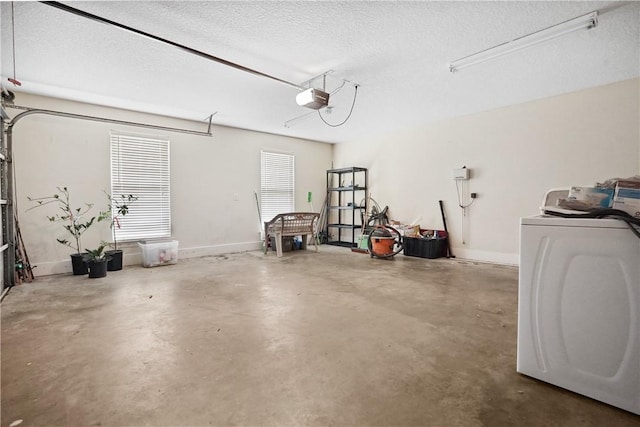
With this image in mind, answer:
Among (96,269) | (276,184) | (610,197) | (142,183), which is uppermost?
(276,184)

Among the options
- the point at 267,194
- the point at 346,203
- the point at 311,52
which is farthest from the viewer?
the point at 346,203

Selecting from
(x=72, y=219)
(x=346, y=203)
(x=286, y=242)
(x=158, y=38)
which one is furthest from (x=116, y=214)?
(x=346, y=203)

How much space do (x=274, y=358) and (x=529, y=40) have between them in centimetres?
373

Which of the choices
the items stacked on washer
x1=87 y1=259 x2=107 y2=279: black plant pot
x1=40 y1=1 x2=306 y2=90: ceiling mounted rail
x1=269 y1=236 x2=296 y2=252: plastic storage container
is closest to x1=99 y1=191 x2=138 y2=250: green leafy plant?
x1=87 y1=259 x2=107 y2=279: black plant pot

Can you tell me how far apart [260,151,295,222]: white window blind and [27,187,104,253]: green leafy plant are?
316 cm

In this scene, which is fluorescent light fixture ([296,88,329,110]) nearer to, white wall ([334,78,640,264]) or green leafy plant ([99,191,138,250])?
white wall ([334,78,640,264])

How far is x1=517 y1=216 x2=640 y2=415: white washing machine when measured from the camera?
1488 millimetres

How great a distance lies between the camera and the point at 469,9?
99.3 inches

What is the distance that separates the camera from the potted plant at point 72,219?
4.46 meters

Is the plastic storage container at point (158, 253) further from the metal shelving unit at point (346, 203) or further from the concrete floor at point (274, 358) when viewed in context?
the metal shelving unit at point (346, 203)

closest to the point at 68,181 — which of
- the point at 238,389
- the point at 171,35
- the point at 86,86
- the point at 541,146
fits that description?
the point at 86,86

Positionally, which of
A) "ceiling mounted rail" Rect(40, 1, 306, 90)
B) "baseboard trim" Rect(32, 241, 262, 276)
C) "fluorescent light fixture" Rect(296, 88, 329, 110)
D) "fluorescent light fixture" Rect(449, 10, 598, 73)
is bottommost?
"baseboard trim" Rect(32, 241, 262, 276)

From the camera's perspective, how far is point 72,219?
4.65 metres

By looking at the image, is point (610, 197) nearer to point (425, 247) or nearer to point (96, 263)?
point (425, 247)
